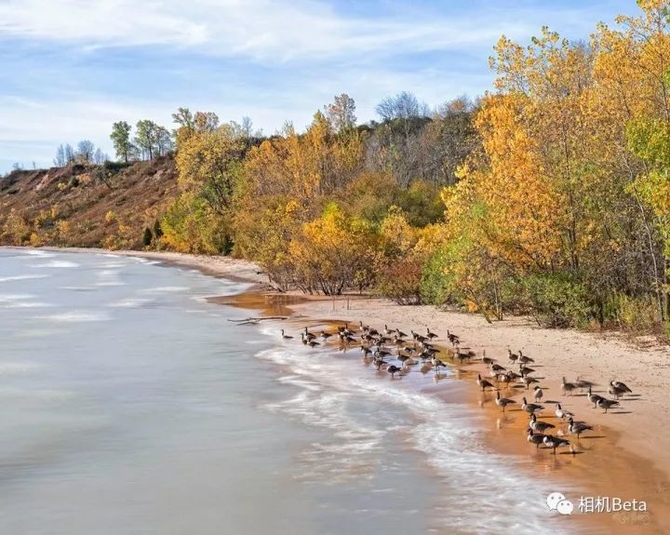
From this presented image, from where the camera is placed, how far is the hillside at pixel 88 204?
111 meters

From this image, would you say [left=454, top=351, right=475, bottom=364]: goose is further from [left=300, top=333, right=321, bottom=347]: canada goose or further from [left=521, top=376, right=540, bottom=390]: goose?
[left=300, top=333, right=321, bottom=347]: canada goose

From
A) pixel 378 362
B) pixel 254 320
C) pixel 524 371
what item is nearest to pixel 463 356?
pixel 378 362

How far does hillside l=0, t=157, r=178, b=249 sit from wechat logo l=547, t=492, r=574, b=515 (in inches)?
3560

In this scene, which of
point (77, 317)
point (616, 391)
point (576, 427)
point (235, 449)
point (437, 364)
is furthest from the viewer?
point (77, 317)

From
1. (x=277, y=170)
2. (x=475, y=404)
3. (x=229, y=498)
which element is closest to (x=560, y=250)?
(x=475, y=404)

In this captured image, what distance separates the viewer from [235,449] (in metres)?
12.7

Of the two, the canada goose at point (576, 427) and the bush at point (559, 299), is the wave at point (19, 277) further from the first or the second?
the canada goose at point (576, 427)

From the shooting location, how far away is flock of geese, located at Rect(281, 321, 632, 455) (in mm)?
12242

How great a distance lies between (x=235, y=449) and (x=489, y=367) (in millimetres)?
7477

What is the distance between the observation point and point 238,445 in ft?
42.5

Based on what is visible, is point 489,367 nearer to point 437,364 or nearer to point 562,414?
point 437,364

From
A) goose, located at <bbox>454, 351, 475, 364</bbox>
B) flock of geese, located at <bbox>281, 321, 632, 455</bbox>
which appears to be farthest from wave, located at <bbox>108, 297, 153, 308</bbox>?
goose, located at <bbox>454, 351, 475, 364</bbox>

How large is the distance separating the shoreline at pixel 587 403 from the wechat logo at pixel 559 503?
0.16 meters

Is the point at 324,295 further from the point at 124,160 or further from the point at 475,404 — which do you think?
the point at 124,160
